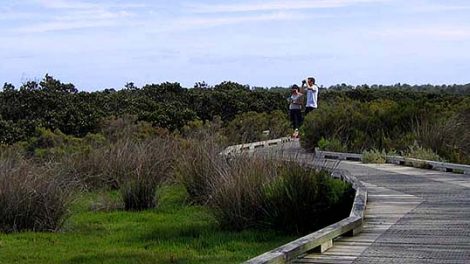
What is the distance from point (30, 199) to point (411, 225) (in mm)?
6066

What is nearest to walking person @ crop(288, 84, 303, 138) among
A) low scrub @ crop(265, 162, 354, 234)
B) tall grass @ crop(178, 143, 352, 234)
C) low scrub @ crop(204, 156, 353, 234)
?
tall grass @ crop(178, 143, 352, 234)

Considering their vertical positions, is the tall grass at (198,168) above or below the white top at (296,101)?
below

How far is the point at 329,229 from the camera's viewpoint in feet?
29.9

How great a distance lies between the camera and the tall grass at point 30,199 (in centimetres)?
1293

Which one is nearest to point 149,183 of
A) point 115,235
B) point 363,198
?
point 115,235

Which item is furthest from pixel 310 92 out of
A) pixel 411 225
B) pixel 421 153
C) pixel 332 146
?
pixel 411 225

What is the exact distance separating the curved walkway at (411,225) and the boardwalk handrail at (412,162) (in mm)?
964

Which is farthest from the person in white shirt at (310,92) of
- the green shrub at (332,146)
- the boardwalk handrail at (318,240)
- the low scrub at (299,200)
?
the boardwalk handrail at (318,240)

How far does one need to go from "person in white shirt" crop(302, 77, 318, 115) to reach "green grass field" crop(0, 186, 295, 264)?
11.1 meters

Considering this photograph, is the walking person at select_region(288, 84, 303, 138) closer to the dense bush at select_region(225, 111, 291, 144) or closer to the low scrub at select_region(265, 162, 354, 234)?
the dense bush at select_region(225, 111, 291, 144)

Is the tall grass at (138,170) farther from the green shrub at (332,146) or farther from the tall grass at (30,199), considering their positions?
the green shrub at (332,146)

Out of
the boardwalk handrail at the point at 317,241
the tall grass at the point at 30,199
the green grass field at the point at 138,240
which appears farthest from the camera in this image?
the tall grass at the point at 30,199

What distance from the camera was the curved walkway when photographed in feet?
27.3

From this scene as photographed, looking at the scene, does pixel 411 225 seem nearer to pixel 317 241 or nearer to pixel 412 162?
pixel 317 241
